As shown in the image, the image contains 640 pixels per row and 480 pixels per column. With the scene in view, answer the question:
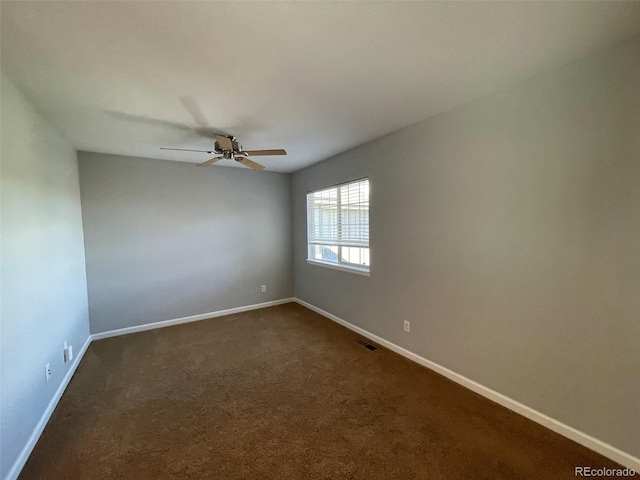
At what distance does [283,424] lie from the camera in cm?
198

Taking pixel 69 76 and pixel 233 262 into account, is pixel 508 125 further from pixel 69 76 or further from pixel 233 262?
pixel 233 262

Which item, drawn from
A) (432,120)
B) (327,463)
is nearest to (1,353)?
(327,463)

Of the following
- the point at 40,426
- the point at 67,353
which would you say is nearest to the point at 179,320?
the point at 67,353

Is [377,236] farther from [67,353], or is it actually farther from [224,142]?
[67,353]

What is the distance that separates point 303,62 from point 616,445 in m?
3.04

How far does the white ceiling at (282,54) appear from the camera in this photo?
130 cm

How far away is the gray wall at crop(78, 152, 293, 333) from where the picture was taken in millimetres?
3605

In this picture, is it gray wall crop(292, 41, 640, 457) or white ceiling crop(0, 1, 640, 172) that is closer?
white ceiling crop(0, 1, 640, 172)

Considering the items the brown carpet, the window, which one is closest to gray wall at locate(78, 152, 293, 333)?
the window

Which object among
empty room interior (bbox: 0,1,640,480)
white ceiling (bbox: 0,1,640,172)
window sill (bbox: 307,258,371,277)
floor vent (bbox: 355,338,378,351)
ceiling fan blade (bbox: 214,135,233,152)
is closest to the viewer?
white ceiling (bbox: 0,1,640,172)

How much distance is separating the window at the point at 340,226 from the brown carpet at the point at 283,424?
1291mm

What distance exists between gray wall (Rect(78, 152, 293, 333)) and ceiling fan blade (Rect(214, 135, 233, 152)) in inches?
72.5

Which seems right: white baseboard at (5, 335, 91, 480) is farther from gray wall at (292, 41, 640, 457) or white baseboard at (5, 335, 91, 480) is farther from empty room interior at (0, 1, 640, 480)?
gray wall at (292, 41, 640, 457)

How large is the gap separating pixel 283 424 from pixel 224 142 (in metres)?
2.44
